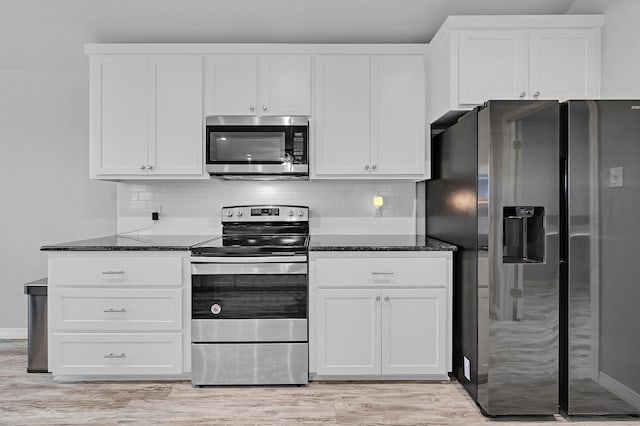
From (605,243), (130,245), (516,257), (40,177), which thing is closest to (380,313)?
(516,257)

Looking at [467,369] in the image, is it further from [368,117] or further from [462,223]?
[368,117]

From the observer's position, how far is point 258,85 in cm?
320

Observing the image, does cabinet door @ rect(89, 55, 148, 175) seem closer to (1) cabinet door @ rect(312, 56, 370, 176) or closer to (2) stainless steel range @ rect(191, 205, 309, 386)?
(2) stainless steel range @ rect(191, 205, 309, 386)

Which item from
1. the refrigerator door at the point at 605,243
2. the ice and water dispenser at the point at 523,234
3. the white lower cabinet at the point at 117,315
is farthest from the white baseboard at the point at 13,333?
the refrigerator door at the point at 605,243

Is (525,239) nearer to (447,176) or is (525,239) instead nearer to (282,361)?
(447,176)

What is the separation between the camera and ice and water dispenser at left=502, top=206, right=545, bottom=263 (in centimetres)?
235

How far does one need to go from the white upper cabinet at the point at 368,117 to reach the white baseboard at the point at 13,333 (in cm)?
290

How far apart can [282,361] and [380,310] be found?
0.71m

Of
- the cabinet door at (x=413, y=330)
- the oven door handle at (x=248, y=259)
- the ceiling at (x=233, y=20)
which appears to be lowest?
the cabinet door at (x=413, y=330)

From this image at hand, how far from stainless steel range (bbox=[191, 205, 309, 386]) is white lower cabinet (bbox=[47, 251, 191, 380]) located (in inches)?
5.2

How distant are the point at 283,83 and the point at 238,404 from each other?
86.4 inches

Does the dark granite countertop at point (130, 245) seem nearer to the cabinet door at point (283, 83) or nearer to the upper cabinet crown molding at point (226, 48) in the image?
the cabinet door at point (283, 83)

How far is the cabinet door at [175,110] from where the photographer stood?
3191 millimetres

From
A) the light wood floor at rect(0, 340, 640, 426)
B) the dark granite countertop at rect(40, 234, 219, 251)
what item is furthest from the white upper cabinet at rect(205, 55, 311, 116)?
the light wood floor at rect(0, 340, 640, 426)
